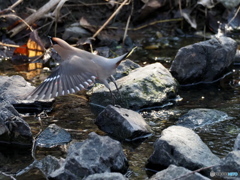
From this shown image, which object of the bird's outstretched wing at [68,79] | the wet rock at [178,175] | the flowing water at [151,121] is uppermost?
the bird's outstretched wing at [68,79]

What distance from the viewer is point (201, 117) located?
516cm

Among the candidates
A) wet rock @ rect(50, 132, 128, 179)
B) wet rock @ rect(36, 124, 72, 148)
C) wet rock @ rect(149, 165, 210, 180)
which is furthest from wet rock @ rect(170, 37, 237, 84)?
wet rock @ rect(149, 165, 210, 180)

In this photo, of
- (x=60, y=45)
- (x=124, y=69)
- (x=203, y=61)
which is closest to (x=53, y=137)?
(x=60, y=45)

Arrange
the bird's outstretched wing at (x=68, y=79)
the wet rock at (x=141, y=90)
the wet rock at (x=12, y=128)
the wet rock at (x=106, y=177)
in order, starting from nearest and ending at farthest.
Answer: the wet rock at (x=106, y=177)
the wet rock at (x=12, y=128)
the bird's outstretched wing at (x=68, y=79)
the wet rock at (x=141, y=90)

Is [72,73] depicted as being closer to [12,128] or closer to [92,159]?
[12,128]

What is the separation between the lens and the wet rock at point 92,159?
380 cm

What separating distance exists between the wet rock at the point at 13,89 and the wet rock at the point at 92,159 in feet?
5.81

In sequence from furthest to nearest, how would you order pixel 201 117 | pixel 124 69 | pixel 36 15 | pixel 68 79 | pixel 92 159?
pixel 36 15 → pixel 124 69 → pixel 201 117 → pixel 68 79 → pixel 92 159

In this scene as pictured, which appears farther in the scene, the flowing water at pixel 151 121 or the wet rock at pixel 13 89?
the wet rock at pixel 13 89

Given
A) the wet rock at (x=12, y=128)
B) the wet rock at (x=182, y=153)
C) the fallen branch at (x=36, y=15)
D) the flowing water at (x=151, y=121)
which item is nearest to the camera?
the wet rock at (x=182, y=153)

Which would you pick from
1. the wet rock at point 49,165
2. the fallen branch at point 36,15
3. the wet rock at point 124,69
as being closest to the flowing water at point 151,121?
the wet rock at point 49,165

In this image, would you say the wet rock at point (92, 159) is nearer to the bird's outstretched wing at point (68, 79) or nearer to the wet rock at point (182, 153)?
the wet rock at point (182, 153)

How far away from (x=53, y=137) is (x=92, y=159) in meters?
1.00

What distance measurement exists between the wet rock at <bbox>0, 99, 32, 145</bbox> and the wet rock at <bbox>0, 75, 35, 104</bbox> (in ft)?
2.71
